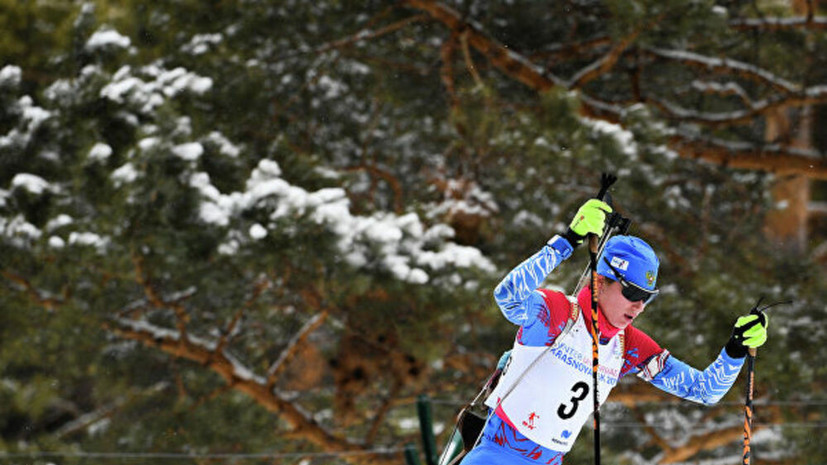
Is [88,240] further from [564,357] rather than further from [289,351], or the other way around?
[564,357]

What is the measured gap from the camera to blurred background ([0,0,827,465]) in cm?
777

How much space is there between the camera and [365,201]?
973 centimetres

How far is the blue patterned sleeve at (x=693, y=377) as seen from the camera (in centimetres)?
314

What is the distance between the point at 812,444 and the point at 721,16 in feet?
11.9

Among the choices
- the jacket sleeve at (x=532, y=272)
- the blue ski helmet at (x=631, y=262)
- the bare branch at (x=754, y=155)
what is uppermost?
the jacket sleeve at (x=532, y=272)

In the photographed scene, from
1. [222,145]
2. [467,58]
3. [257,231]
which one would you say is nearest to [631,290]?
[257,231]

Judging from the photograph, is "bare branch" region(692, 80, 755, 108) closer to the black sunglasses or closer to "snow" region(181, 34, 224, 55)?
"snow" region(181, 34, 224, 55)

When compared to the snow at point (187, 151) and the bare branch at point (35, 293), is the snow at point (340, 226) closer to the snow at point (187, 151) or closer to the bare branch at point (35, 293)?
the snow at point (187, 151)

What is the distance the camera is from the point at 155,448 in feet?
32.0

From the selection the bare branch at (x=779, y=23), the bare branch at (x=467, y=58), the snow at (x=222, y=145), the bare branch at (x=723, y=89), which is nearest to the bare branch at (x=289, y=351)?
the snow at (x=222, y=145)

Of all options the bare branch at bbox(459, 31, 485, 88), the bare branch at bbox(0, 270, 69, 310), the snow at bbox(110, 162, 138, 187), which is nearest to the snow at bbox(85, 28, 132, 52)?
the snow at bbox(110, 162, 138, 187)

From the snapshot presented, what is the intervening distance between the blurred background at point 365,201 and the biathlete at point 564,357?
451 cm

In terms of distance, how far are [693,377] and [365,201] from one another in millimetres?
6710

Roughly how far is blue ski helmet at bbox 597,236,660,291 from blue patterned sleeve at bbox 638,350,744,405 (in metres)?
0.38
